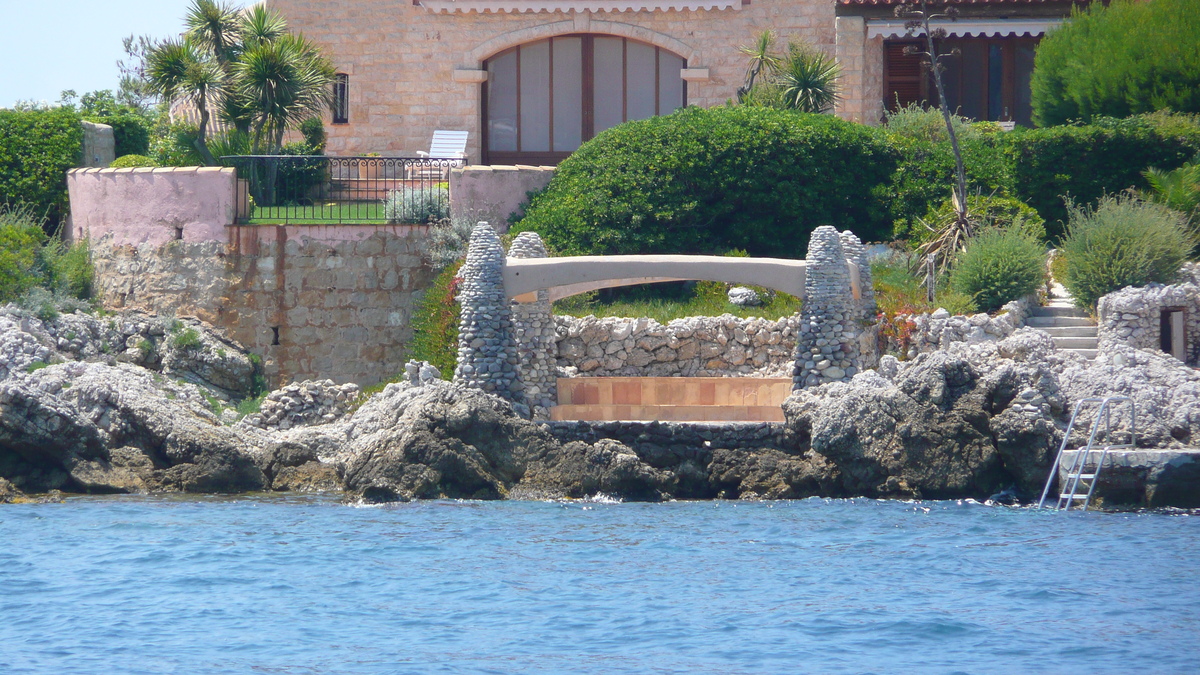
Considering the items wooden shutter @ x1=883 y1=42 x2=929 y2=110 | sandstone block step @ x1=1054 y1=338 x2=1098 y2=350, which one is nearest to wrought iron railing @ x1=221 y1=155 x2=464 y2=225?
wooden shutter @ x1=883 y1=42 x2=929 y2=110

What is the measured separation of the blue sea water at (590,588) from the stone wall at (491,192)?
657 cm

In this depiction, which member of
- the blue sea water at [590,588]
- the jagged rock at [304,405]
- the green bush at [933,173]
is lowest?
the blue sea water at [590,588]

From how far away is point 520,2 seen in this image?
2988 cm

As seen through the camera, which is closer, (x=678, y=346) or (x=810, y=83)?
(x=678, y=346)

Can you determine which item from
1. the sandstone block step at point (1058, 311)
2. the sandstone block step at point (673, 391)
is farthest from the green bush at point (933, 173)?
the sandstone block step at point (673, 391)

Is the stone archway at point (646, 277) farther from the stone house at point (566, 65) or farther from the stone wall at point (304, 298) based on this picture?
the stone house at point (566, 65)

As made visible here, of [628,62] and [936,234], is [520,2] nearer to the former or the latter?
[628,62]

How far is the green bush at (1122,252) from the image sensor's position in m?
21.1

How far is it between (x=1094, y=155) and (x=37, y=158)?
56.2ft

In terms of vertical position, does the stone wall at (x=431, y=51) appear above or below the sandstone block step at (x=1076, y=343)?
above

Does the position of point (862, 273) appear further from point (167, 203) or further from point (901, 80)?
point (167, 203)

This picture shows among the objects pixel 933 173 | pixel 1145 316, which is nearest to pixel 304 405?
pixel 933 173

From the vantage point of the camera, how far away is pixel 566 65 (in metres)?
30.9

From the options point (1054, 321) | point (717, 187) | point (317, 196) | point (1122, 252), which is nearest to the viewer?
point (1122, 252)
